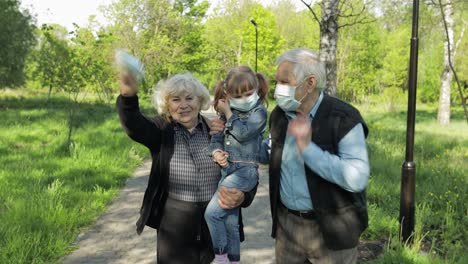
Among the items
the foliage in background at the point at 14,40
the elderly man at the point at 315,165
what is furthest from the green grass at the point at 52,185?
the foliage in background at the point at 14,40

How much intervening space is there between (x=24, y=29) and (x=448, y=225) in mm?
26599

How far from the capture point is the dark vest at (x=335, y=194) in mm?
2172

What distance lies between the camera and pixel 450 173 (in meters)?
7.12

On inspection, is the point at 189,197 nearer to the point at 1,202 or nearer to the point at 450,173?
the point at 1,202

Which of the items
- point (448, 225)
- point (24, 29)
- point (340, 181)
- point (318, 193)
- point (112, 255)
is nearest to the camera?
point (340, 181)

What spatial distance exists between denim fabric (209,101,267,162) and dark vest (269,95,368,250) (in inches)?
18.5

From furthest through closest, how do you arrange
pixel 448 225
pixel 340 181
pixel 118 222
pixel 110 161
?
pixel 110 161
pixel 118 222
pixel 448 225
pixel 340 181

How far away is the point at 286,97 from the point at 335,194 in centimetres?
55

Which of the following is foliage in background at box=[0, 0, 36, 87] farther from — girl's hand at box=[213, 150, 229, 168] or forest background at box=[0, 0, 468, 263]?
girl's hand at box=[213, 150, 229, 168]

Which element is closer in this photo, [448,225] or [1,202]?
[448,225]

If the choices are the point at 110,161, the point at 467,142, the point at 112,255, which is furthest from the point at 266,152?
the point at 467,142

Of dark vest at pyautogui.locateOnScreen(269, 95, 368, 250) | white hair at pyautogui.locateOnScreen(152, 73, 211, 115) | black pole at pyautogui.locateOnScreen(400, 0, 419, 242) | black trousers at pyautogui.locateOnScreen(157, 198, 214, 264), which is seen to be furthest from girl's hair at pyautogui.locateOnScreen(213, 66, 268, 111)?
black pole at pyautogui.locateOnScreen(400, 0, 419, 242)

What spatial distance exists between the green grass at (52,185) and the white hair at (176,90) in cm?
220

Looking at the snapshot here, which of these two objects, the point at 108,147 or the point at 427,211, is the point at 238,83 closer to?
the point at 427,211
